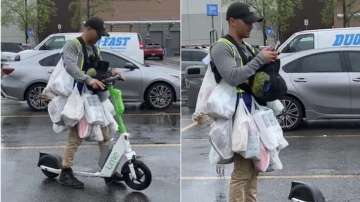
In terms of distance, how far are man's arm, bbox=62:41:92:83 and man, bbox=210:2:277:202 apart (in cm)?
236

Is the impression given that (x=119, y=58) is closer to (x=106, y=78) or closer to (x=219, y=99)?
(x=106, y=78)

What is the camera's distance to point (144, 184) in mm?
6926

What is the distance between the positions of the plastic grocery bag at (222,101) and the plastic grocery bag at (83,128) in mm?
2591

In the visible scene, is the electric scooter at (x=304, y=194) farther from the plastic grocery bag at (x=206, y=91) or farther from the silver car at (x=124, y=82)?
the silver car at (x=124, y=82)

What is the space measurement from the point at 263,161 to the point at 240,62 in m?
Result: 0.72

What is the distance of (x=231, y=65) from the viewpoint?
465 centimetres

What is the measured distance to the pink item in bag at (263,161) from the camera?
476cm

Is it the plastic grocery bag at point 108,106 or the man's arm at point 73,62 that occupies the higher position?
the man's arm at point 73,62

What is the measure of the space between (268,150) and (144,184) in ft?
7.84

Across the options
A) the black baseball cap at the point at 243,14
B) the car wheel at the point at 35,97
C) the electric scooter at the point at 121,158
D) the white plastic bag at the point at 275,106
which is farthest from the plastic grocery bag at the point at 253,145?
the car wheel at the point at 35,97

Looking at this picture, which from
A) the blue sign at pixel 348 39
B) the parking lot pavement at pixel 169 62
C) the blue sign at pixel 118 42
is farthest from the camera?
the blue sign at pixel 118 42

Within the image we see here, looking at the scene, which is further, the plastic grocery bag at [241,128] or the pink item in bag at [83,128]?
the pink item in bag at [83,128]

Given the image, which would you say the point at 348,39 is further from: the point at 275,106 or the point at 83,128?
the point at 275,106

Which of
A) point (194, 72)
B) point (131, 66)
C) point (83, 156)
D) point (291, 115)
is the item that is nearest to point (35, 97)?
point (131, 66)
